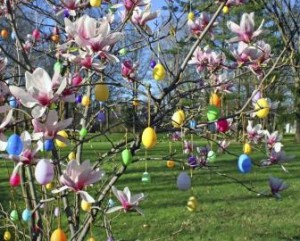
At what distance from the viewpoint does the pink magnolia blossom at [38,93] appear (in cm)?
116

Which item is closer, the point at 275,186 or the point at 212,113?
the point at 212,113

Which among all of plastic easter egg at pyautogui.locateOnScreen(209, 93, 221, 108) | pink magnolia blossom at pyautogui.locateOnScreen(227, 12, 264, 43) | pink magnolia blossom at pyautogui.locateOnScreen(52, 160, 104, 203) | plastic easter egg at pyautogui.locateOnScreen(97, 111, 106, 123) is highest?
pink magnolia blossom at pyautogui.locateOnScreen(227, 12, 264, 43)

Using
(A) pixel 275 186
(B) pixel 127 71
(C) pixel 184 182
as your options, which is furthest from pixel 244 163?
(B) pixel 127 71

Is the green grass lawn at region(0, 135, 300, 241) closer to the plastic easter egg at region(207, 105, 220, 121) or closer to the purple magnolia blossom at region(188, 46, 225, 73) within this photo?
the purple magnolia blossom at region(188, 46, 225, 73)

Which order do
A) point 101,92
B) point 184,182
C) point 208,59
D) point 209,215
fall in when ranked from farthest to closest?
point 209,215 → point 208,59 → point 184,182 → point 101,92

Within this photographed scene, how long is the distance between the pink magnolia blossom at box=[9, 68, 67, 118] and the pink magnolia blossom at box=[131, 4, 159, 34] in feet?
2.09

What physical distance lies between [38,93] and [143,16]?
692 millimetres

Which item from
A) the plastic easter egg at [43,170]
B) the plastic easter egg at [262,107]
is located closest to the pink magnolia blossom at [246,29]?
the plastic easter egg at [262,107]

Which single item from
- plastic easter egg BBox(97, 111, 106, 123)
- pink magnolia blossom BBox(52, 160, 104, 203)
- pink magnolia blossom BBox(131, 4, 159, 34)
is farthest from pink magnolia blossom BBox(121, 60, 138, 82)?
pink magnolia blossom BBox(52, 160, 104, 203)

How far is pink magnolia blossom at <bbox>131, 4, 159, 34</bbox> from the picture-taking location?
68.3 inches

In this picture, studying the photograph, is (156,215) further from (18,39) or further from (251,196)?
(18,39)

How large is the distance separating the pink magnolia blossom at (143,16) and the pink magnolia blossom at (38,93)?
637 mm

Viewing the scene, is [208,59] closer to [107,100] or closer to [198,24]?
[198,24]

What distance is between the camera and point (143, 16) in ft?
5.76
